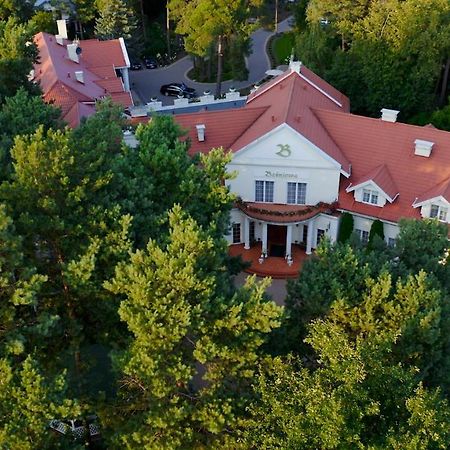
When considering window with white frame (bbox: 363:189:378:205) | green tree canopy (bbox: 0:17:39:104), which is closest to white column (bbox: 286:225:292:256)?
window with white frame (bbox: 363:189:378:205)

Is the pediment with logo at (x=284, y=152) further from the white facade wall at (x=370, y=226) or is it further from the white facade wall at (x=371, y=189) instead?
the white facade wall at (x=370, y=226)

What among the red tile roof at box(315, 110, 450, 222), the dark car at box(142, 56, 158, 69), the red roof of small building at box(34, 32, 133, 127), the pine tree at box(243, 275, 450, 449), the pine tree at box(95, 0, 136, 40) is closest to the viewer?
the pine tree at box(243, 275, 450, 449)

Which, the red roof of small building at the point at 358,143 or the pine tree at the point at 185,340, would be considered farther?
the red roof of small building at the point at 358,143

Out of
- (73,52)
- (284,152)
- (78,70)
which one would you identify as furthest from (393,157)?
(73,52)

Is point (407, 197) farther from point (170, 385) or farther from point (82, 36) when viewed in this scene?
point (82, 36)

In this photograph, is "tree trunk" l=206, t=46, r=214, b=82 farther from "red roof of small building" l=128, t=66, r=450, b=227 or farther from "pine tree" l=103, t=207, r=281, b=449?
"pine tree" l=103, t=207, r=281, b=449

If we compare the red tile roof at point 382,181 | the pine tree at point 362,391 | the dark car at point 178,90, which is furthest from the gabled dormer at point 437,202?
the dark car at point 178,90

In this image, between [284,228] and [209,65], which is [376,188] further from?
[209,65]

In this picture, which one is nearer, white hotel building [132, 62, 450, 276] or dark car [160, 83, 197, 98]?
white hotel building [132, 62, 450, 276]

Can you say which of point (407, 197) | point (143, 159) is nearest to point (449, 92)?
point (407, 197)
